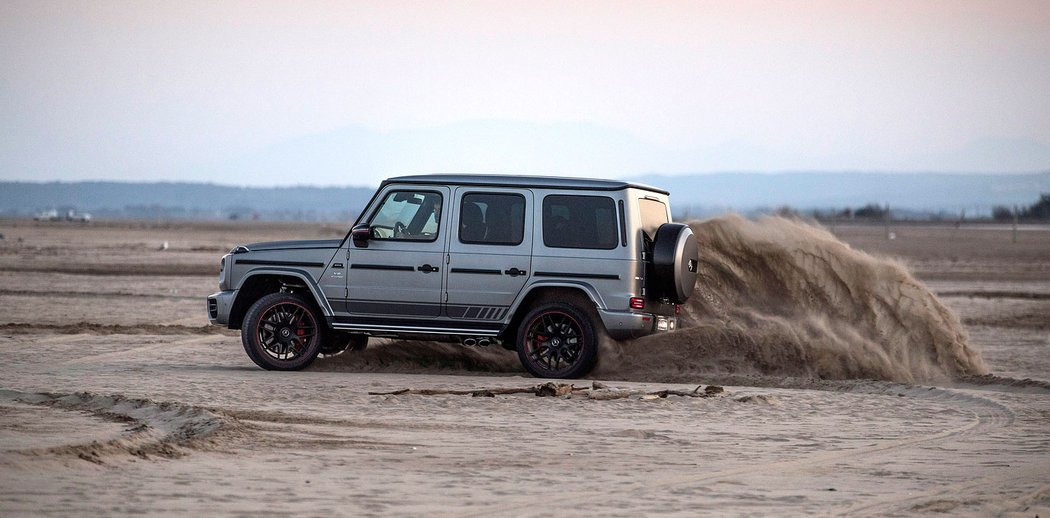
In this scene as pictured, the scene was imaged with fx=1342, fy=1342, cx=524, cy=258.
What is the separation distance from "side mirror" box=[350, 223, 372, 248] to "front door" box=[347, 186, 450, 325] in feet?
0.14

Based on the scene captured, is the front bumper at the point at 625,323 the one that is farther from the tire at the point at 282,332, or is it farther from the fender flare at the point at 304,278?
the tire at the point at 282,332

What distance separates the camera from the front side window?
531 inches

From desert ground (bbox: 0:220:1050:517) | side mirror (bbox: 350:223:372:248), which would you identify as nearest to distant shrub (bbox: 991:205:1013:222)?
desert ground (bbox: 0:220:1050:517)

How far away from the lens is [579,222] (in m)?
13.3

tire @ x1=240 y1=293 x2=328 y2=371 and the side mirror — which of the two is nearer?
the side mirror

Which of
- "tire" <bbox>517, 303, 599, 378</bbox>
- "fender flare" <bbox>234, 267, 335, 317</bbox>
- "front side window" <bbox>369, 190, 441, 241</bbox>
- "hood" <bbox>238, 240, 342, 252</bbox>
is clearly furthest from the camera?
"hood" <bbox>238, 240, 342, 252</bbox>

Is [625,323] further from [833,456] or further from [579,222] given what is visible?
[833,456]

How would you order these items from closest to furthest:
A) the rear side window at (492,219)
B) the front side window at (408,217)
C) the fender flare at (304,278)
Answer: the rear side window at (492,219), the front side window at (408,217), the fender flare at (304,278)

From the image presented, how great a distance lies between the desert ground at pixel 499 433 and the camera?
7.65 m


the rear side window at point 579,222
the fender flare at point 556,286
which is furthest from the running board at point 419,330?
the rear side window at point 579,222

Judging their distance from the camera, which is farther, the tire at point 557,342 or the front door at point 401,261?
the front door at point 401,261

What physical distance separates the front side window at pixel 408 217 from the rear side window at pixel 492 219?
292 mm

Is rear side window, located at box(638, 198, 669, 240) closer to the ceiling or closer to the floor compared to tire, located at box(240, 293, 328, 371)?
closer to the ceiling

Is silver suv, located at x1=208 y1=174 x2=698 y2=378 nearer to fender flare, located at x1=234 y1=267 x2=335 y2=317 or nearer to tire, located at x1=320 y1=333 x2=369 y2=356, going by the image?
fender flare, located at x1=234 y1=267 x2=335 y2=317
